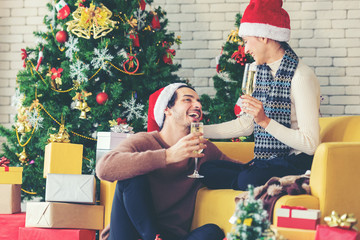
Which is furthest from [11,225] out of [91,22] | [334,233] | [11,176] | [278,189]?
[334,233]

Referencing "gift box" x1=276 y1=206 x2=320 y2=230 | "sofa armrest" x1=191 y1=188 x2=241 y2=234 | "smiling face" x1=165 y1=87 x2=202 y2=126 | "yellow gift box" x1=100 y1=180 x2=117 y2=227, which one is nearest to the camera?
"gift box" x1=276 y1=206 x2=320 y2=230

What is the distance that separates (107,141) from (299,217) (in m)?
1.75

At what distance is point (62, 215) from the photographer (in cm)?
334

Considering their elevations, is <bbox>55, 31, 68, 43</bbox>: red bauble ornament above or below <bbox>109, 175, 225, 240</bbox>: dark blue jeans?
above

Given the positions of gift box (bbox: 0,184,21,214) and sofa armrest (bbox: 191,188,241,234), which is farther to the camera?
gift box (bbox: 0,184,21,214)

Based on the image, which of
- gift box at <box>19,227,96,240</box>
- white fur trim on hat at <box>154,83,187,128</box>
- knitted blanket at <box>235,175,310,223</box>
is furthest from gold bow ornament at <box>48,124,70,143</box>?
knitted blanket at <box>235,175,310,223</box>

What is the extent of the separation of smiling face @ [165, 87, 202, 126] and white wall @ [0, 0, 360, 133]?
1.98 m

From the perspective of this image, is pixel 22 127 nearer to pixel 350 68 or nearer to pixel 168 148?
pixel 168 148

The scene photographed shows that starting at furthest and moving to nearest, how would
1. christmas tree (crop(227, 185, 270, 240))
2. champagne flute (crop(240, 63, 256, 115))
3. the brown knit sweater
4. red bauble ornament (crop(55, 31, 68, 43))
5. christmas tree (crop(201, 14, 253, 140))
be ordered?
christmas tree (crop(201, 14, 253, 140)), red bauble ornament (crop(55, 31, 68, 43)), the brown knit sweater, champagne flute (crop(240, 63, 256, 115)), christmas tree (crop(227, 185, 270, 240))

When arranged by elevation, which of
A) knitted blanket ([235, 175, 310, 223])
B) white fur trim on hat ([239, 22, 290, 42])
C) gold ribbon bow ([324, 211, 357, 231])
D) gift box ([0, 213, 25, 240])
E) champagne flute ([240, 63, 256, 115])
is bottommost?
gift box ([0, 213, 25, 240])

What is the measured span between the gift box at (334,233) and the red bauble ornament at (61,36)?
2.68 meters

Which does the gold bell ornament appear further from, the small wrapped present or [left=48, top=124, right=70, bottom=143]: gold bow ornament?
the small wrapped present

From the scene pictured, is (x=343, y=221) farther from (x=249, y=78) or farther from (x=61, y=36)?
(x=61, y=36)

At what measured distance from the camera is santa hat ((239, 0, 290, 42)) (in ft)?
9.38
